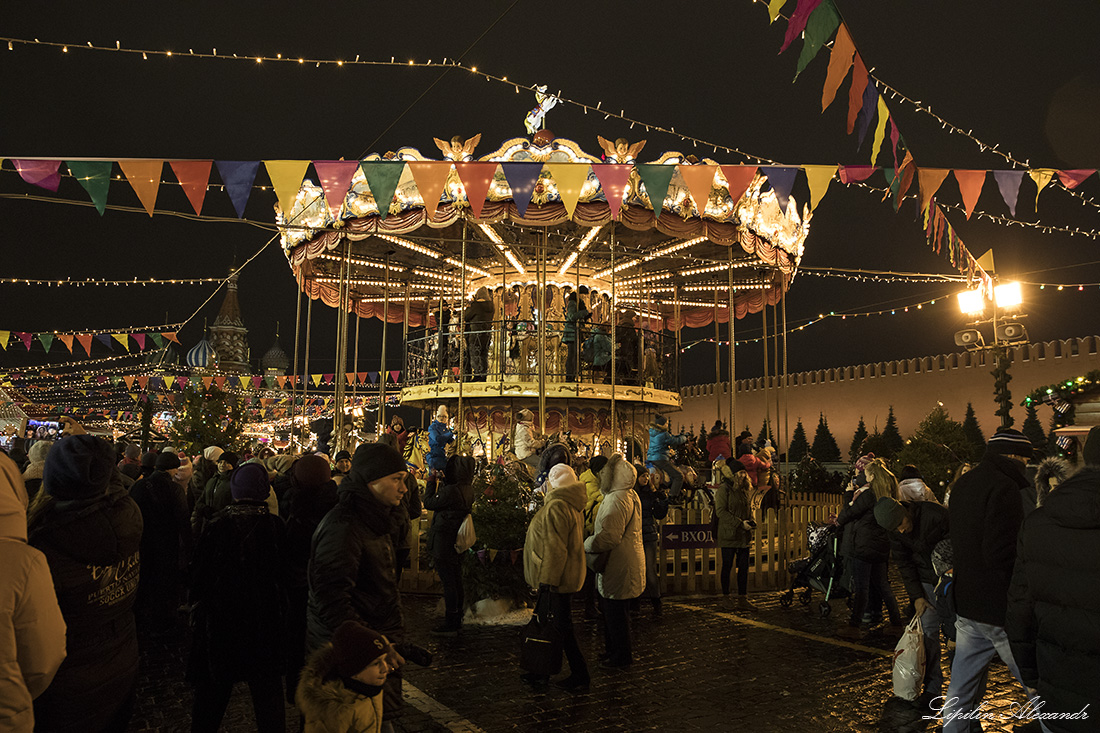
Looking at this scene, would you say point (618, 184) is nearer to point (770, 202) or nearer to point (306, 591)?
point (770, 202)

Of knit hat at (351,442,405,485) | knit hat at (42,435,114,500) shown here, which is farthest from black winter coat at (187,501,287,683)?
knit hat at (42,435,114,500)

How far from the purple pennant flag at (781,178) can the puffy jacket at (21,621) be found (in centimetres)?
800

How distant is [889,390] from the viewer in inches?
1405

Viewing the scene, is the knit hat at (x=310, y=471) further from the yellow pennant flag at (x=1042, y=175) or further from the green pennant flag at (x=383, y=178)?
the yellow pennant flag at (x=1042, y=175)

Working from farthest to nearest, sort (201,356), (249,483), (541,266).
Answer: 1. (201,356)
2. (541,266)
3. (249,483)

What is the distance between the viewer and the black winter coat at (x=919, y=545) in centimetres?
505

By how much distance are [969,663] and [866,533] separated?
315 cm

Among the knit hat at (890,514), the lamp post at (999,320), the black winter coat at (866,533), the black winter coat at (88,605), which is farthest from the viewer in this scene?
the lamp post at (999,320)

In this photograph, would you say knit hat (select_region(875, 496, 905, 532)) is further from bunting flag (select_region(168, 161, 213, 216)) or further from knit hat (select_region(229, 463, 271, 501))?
bunting flag (select_region(168, 161, 213, 216))

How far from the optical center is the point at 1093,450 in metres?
2.91

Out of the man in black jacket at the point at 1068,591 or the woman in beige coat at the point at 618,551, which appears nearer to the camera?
the man in black jacket at the point at 1068,591

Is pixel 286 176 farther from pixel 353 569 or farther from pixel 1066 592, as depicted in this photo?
pixel 1066 592

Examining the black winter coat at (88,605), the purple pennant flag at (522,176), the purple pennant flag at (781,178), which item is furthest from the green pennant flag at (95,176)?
the purple pennant flag at (781,178)

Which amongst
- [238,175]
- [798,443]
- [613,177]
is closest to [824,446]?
[798,443]
